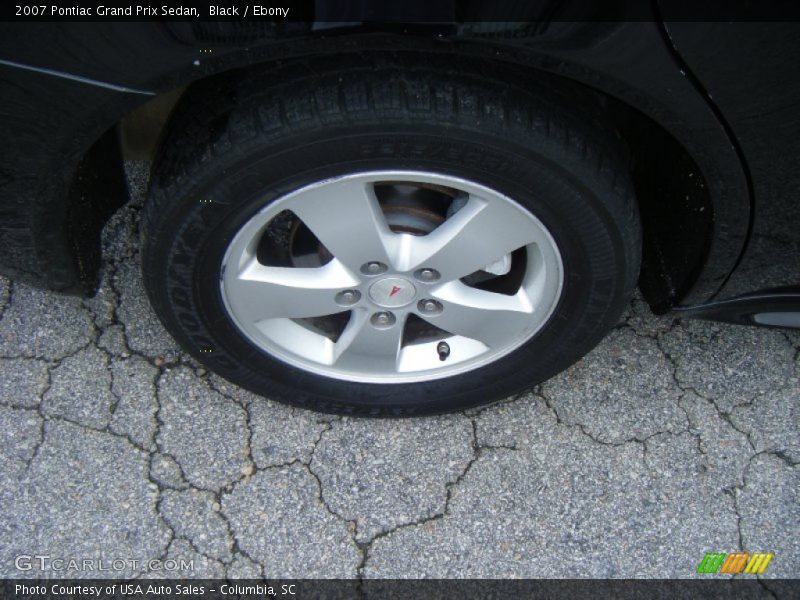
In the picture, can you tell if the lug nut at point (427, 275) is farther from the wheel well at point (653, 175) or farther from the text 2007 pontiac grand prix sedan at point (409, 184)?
the wheel well at point (653, 175)

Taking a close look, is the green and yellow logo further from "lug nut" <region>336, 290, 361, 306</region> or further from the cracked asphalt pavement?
"lug nut" <region>336, 290, 361, 306</region>

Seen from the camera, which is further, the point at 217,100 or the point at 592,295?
the point at 592,295

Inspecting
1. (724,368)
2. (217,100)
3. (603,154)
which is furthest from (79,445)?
(724,368)

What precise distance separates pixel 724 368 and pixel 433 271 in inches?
39.7

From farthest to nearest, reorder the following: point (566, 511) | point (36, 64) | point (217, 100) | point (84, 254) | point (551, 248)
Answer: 1. point (566, 511)
2. point (84, 254)
3. point (551, 248)
4. point (217, 100)
5. point (36, 64)

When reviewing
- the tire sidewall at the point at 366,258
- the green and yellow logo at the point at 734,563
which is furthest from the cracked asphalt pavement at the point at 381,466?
the tire sidewall at the point at 366,258

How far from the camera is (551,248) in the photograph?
161 cm

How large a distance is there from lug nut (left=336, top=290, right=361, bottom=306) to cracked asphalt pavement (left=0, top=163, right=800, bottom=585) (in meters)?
0.44

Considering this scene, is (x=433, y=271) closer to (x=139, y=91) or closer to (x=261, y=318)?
(x=261, y=318)

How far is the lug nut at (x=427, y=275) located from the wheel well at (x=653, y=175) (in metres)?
0.45

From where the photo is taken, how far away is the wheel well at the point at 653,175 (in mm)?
1529

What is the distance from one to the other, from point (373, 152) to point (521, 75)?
32 centimetres

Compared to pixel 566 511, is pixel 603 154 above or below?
above

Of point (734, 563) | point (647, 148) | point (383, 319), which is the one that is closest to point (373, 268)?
point (383, 319)
